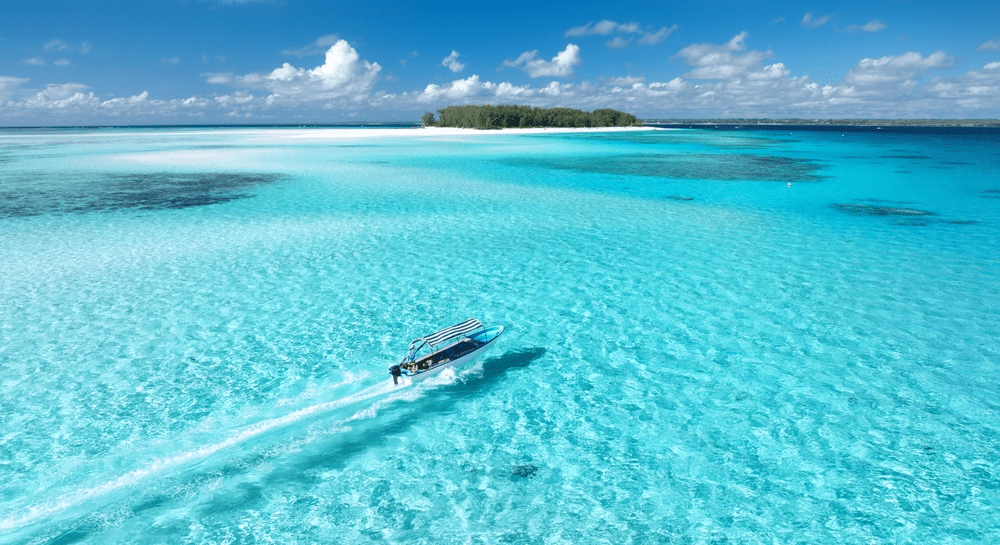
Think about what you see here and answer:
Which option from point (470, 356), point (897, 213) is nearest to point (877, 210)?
point (897, 213)

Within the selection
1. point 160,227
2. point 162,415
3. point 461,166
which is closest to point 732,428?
point 162,415

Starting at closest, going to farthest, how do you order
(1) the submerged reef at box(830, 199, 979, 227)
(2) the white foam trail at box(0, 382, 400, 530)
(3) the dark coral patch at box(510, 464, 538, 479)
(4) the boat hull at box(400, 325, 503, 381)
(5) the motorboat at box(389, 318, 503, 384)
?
(2) the white foam trail at box(0, 382, 400, 530)
(3) the dark coral patch at box(510, 464, 538, 479)
(5) the motorboat at box(389, 318, 503, 384)
(4) the boat hull at box(400, 325, 503, 381)
(1) the submerged reef at box(830, 199, 979, 227)

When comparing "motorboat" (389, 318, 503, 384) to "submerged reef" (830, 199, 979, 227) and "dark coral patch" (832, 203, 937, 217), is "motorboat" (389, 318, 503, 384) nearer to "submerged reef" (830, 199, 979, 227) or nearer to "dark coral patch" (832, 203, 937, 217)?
"submerged reef" (830, 199, 979, 227)

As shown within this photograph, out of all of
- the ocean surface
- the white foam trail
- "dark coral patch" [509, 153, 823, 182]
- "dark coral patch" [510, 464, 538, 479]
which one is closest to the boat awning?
the ocean surface

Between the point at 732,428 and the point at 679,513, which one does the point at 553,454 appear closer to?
→ the point at 679,513

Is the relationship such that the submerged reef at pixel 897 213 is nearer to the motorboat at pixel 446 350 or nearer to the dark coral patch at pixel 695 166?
the dark coral patch at pixel 695 166

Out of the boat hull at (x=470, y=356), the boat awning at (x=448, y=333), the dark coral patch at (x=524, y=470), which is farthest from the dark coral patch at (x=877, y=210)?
the dark coral patch at (x=524, y=470)
